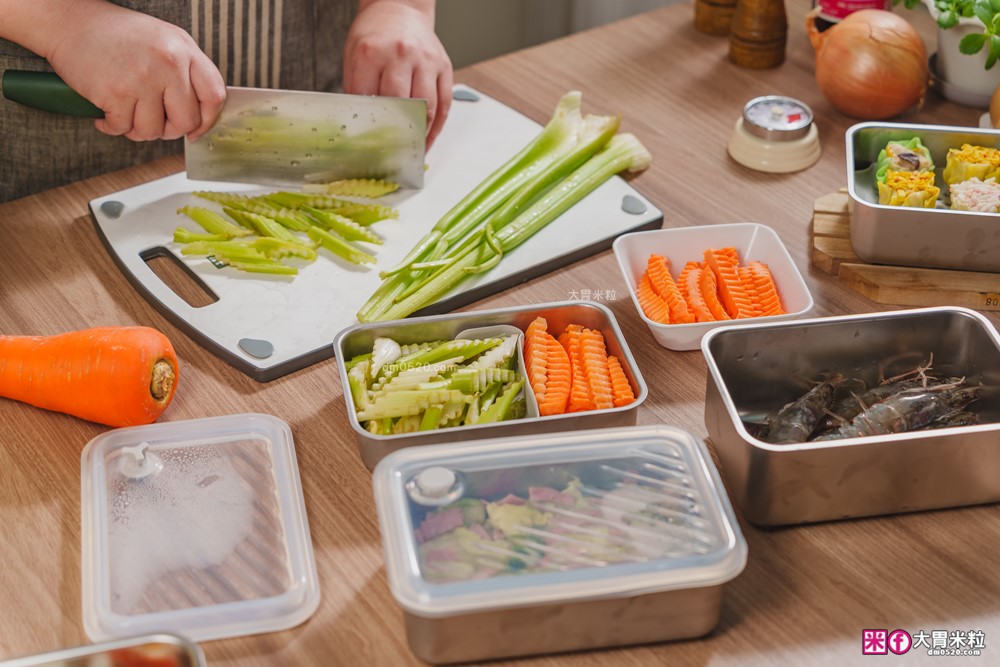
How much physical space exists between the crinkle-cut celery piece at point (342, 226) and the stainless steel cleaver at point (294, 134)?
88 mm

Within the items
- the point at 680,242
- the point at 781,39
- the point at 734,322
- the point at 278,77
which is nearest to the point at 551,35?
the point at 781,39

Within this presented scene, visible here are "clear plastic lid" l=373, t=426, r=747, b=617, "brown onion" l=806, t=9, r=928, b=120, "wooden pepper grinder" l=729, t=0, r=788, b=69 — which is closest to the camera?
"clear plastic lid" l=373, t=426, r=747, b=617

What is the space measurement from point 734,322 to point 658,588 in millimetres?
427

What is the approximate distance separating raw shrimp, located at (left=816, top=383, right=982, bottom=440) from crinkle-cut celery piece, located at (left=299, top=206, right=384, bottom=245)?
26.6 inches

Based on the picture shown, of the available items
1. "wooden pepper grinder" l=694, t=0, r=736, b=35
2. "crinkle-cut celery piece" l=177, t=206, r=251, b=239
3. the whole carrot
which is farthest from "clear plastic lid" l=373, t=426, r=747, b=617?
"wooden pepper grinder" l=694, t=0, r=736, b=35

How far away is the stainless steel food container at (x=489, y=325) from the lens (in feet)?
3.60

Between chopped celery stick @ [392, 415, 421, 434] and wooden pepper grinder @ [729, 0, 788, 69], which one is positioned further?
wooden pepper grinder @ [729, 0, 788, 69]

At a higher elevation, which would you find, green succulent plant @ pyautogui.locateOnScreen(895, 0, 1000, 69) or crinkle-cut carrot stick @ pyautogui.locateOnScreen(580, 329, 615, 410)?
green succulent plant @ pyautogui.locateOnScreen(895, 0, 1000, 69)

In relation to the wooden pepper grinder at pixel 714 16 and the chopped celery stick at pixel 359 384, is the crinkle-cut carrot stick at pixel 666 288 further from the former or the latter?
the wooden pepper grinder at pixel 714 16

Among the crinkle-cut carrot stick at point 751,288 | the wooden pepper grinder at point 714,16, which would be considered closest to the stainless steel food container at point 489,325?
the crinkle-cut carrot stick at point 751,288

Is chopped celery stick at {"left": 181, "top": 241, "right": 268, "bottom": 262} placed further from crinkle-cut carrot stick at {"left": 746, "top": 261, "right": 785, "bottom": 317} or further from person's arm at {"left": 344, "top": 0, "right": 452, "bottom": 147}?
crinkle-cut carrot stick at {"left": 746, "top": 261, "right": 785, "bottom": 317}

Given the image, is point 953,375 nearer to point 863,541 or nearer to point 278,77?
point 863,541

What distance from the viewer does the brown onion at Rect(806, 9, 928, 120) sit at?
5.52 ft

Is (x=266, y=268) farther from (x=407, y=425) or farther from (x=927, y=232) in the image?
(x=927, y=232)
